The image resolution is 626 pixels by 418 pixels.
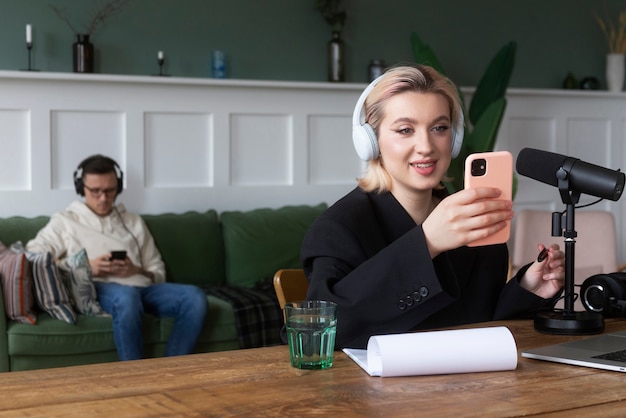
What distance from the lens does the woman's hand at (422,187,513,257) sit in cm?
158

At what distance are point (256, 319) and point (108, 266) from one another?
27.2 inches

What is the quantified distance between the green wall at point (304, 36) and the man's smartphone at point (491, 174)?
352 centimetres

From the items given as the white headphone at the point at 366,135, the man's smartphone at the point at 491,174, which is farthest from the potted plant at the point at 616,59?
the man's smartphone at the point at 491,174

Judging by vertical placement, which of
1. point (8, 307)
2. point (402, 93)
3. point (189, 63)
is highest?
point (189, 63)

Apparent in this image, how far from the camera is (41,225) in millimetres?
4391

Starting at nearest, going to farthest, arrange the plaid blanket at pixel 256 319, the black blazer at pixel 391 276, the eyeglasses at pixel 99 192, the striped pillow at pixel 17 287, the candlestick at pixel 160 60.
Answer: the black blazer at pixel 391 276 → the striped pillow at pixel 17 287 → the plaid blanket at pixel 256 319 → the eyeglasses at pixel 99 192 → the candlestick at pixel 160 60

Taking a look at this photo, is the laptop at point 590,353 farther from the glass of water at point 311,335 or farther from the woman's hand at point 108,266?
the woman's hand at point 108,266

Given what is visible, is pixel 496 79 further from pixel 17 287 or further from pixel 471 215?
pixel 471 215

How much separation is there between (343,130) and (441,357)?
3.86m

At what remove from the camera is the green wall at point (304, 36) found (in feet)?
15.4

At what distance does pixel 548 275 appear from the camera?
2.00 metres

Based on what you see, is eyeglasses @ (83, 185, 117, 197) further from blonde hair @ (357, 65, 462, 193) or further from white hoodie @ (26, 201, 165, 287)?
blonde hair @ (357, 65, 462, 193)

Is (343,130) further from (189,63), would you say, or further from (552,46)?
(552,46)

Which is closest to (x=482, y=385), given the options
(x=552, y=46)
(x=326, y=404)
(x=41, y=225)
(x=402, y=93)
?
(x=326, y=404)
